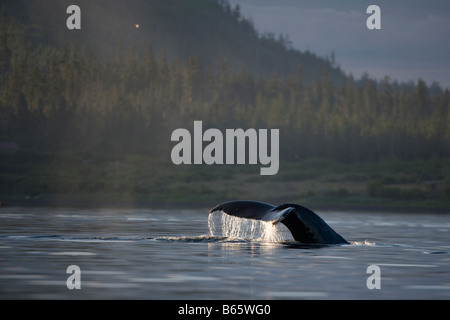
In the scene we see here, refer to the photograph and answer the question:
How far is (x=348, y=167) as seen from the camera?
162875 millimetres

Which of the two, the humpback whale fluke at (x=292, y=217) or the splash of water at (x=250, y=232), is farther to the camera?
the splash of water at (x=250, y=232)

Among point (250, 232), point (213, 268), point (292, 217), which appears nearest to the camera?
point (213, 268)

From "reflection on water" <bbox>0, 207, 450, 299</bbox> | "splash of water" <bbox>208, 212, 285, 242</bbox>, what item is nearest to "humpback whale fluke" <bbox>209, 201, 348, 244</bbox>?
"reflection on water" <bbox>0, 207, 450, 299</bbox>

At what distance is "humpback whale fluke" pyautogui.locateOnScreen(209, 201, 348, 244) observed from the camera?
2234cm

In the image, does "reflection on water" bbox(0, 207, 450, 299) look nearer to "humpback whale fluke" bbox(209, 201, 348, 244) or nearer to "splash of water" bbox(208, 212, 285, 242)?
"humpback whale fluke" bbox(209, 201, 348, 244)

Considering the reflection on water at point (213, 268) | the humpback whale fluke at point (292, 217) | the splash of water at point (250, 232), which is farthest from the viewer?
the splash of water at point (250, 232)

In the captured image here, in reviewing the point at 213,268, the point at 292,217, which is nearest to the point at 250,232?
the point at 292,217

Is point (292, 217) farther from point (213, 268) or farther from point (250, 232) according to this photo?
point (250, 232)

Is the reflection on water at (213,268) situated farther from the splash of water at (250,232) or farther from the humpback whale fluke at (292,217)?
the splash of water at (250,232)

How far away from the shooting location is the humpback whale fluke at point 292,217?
2234 cm

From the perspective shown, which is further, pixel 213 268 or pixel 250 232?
pixel 250 232

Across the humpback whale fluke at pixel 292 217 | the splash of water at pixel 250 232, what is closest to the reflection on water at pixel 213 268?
the humpback whale fluke at pixel 292 217

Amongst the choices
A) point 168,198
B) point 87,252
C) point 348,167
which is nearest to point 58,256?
point 87,252

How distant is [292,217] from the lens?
24797 millimetres
